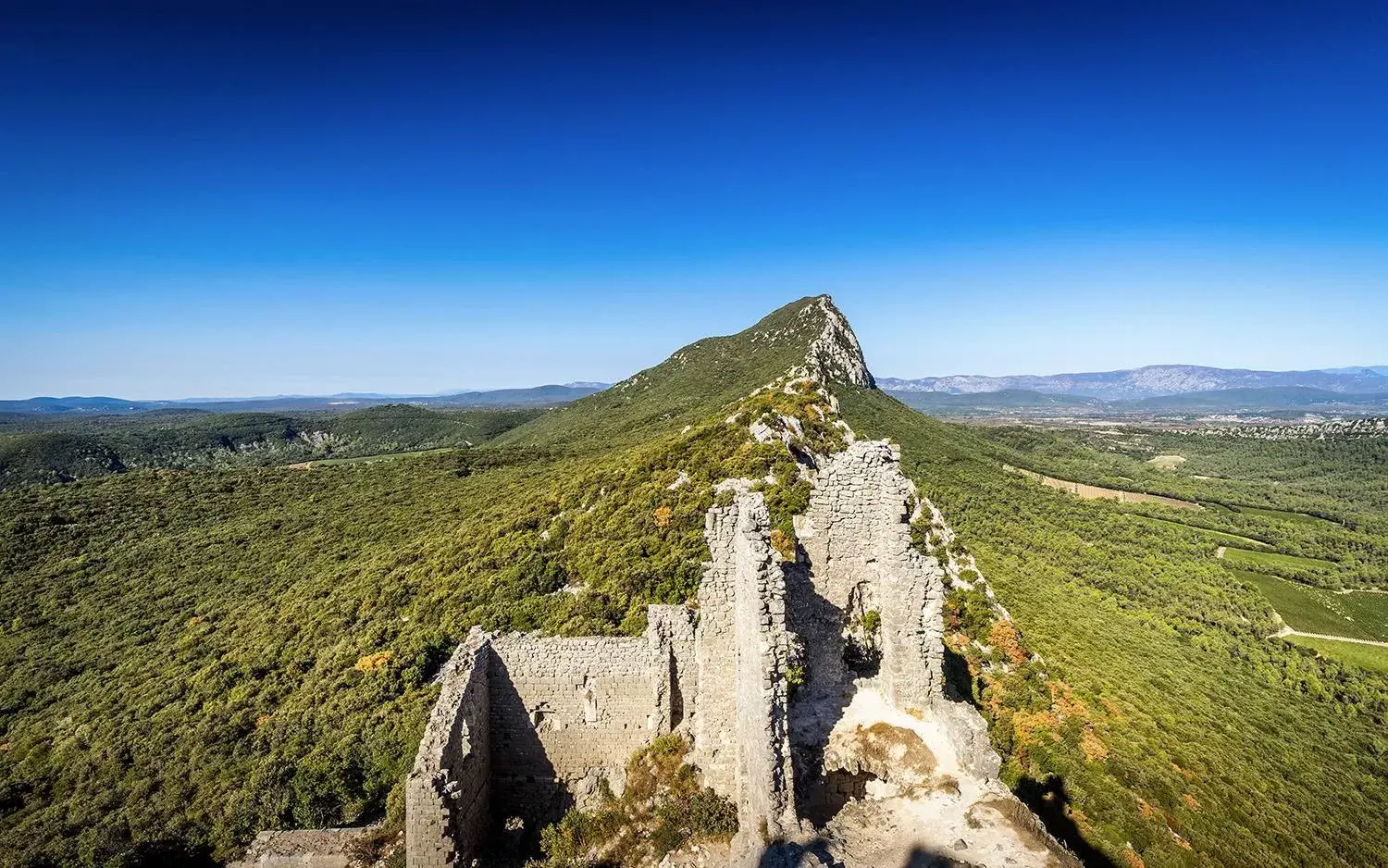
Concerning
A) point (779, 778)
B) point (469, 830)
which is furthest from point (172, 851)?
point (779, 778)

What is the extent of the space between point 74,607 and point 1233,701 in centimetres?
6349

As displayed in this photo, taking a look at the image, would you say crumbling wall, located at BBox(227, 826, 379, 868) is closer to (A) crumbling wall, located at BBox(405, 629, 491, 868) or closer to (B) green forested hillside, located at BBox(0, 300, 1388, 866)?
(B) green forested hillside, located at BBox(0, 300, 1388, 866)

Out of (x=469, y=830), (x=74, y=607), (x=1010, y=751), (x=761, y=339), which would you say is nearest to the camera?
(x=469, y=830)

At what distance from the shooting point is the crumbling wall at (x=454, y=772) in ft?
28.5

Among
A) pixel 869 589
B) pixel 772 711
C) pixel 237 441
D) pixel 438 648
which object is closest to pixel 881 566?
A: pixel 869 589

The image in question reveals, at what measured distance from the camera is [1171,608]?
146 ft

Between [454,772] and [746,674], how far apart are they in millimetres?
5137

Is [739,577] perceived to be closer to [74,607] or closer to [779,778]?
[779,778]

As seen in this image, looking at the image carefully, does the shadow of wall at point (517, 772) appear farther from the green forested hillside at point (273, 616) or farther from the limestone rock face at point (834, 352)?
the limestone rock face at point (834, 352)

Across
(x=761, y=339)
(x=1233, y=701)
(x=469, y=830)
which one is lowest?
(x=1233, y=701)

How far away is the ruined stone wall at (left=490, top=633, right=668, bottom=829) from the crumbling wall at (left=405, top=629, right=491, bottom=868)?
1.20 feet

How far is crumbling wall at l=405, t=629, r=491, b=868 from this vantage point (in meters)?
8.70

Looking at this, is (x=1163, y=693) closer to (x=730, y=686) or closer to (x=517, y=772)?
(x=730, y=686)

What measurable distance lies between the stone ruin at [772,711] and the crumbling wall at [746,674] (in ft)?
0.08
